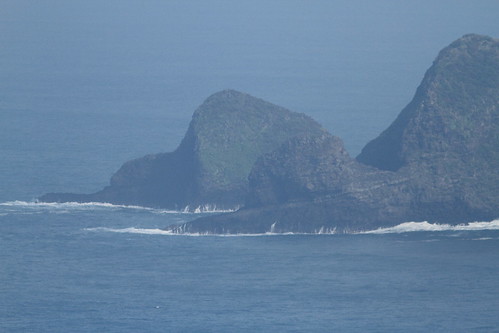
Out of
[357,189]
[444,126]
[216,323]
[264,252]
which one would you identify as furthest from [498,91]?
[216,323]

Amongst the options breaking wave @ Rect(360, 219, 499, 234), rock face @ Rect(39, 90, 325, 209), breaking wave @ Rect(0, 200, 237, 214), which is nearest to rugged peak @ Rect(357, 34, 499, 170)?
breaking wave @ Rect(360, 219, 499, 234)

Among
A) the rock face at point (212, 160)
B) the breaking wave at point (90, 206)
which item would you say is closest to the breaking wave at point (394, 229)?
the breaking wave at point (90, 206)

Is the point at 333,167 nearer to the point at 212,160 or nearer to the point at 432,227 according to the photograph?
the point at 432,227

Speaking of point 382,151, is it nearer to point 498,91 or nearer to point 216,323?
point 498,91

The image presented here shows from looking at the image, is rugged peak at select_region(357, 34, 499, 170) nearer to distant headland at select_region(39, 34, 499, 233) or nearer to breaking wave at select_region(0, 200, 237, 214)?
distant headland at select_region(39, 34, 499, 233)

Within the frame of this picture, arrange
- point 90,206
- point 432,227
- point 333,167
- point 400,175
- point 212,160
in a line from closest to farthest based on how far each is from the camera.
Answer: point 432,227 < point 333,167 < point 400,175 < point 90,206 < point 212,160

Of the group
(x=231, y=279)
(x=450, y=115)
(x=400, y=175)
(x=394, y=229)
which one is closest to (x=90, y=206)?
(x=400, y=175)
